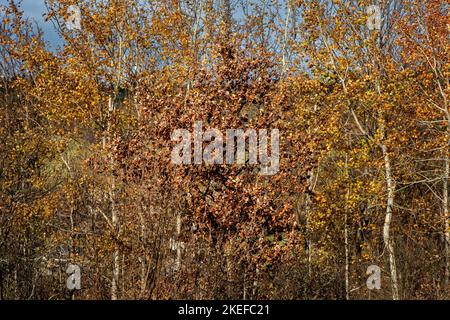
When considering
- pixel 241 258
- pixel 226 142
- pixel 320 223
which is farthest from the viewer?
pixel 320 223

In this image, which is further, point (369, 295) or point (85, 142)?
point (85, 142)

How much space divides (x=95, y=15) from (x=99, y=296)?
11922 mm

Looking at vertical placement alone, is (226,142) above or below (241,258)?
above

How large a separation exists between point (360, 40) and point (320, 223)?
7.15 metres

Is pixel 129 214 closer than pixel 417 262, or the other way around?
pixel 129 214

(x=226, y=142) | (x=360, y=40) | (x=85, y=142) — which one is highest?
(x=360, y=40)

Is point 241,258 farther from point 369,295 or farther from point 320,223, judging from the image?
point 369,295

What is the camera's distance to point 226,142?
12.7m

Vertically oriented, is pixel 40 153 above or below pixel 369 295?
above

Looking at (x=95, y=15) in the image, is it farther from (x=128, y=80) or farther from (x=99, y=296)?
(x=99, y=296)

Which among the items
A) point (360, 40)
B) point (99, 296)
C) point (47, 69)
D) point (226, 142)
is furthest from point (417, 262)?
point (47, 69)
